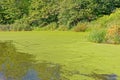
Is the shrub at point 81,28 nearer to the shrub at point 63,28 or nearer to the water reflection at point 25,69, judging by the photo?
the shrub at point 63,28

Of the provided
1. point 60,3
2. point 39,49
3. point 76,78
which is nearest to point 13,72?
point 76,78

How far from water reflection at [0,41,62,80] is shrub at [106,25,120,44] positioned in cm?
441

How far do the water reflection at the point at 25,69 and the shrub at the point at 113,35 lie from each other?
14.5ft

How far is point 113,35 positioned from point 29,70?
251 inches

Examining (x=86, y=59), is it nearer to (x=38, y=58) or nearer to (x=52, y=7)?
(x=38, y=58)

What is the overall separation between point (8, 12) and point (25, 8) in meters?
1.70

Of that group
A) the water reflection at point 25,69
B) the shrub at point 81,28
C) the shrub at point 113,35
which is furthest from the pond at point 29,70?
the shrub at point 81,28

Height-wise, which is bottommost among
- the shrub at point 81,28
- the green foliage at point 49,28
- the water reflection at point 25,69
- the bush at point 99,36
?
the green foliage at point 49,28

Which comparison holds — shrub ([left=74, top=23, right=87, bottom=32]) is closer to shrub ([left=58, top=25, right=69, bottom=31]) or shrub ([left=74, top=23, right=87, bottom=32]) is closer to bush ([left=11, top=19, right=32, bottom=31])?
shrub ([left=58, top=25, right=69, bottom=31])

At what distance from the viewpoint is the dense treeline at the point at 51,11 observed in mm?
26688

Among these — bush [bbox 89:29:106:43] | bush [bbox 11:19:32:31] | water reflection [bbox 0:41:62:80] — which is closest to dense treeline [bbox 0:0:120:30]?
bush [bbox 11:19:32:31]

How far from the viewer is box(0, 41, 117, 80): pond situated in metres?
7.43

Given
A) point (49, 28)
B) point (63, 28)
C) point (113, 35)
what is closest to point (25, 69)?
point (113, 35)

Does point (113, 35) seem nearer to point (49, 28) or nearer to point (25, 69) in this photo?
point (25, 69)
